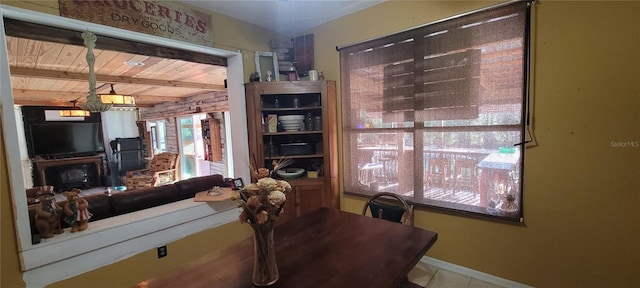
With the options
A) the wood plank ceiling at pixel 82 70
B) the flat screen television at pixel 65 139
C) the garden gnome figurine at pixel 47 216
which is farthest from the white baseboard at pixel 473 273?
the flat screen television at pixel 65 139

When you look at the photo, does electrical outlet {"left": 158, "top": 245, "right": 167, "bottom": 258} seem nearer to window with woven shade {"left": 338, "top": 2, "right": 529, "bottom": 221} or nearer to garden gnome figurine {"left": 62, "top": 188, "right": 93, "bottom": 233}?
garden gnome figurine {"left": 62, "top": 188, "right": 93, "bottom": 233}

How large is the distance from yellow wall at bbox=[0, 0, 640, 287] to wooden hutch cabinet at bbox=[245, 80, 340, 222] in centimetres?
124

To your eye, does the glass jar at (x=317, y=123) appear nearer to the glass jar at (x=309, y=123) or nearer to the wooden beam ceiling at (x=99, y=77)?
the glass jar at (x=309, y=123)

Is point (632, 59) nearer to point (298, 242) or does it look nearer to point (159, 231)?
point (298, 242)

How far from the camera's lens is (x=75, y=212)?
1699mm

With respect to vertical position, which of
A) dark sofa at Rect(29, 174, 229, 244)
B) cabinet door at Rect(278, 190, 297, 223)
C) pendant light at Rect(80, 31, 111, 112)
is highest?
pendant light at Rect(80, 31, 111, 112)

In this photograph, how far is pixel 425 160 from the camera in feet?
7.35

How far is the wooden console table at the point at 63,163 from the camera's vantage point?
557 centimetres

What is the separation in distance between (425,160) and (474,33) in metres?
1.07

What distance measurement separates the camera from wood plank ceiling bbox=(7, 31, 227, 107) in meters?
2.56

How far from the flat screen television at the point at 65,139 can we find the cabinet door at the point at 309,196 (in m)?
6.83

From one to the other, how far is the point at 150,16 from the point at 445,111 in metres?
2.52

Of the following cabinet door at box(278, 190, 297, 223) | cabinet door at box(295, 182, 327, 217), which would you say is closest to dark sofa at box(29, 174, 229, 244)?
cabinet door at box(278, 190, 297, 223)

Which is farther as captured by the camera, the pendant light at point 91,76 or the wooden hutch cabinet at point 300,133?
the wooden hutch cabinet at point 300,133
